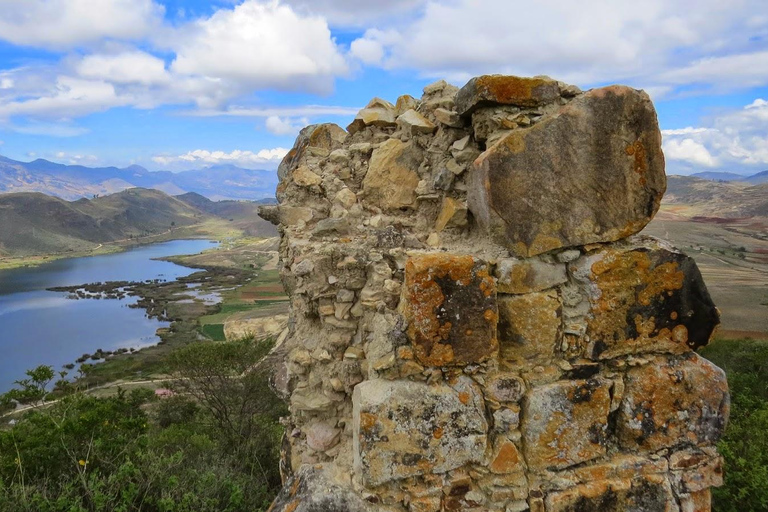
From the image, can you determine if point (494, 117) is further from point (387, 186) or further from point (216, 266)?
point (216, 266)

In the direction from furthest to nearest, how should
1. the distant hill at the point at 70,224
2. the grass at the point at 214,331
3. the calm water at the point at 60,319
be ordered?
the distant hill at the point at 70,224, the calm water at the point at 60,319, the grass at the point at 214,331

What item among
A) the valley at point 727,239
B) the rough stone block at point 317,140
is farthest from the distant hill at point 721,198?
the rough stone block at point 317,140

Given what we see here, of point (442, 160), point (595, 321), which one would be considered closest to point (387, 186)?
point (442, 160)

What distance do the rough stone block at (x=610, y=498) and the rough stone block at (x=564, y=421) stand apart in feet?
0.60

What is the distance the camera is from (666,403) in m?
3.18

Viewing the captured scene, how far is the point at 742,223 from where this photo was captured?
83000 mm

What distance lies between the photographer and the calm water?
41.0m

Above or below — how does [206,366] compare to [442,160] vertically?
below

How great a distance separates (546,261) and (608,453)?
4.39 feet

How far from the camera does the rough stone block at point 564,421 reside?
123 inches

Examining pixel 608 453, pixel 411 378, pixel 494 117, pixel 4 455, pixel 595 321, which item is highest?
pixel 494 117

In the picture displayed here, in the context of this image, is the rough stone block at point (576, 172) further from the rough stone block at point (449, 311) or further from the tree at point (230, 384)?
the tree at point (230, 384)

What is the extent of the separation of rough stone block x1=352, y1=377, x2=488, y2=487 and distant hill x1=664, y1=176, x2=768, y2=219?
3715 inches

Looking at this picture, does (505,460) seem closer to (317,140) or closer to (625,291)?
(625,291)
